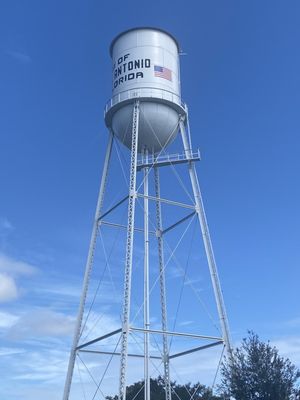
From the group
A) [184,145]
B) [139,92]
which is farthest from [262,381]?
[139,92]

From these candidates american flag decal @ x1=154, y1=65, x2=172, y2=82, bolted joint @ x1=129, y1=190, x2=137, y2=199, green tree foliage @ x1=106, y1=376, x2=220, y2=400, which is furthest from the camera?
green tree foliage @ x1=106, y1=376, x2=220, y2=400

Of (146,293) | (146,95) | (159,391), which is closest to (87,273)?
(146,293)

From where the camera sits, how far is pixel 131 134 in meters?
28.1

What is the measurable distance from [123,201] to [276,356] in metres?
9.50

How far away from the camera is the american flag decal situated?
91.9 ft

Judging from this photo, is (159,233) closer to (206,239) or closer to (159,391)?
(206,239)

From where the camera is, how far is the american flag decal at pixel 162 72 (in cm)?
2800

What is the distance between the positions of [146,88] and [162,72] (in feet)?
4.49

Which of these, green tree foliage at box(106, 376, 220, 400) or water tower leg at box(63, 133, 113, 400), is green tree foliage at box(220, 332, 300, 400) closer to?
water tower leg at box(63, 133, 113, 400)

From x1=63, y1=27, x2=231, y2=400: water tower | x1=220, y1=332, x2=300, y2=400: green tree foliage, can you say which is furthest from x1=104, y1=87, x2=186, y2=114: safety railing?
x1=220, y1=332, x2=300, y2=400: green tree foliage

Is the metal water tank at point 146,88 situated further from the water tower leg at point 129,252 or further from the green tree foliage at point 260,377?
the green tree foliage at point 260,377

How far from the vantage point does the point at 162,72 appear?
1108 inches

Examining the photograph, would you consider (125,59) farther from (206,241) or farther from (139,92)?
(206,241)

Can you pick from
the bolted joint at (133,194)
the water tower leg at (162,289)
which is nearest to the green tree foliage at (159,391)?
the water tower leg at (162,289)
